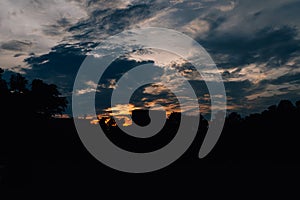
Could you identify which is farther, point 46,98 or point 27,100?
point 46,98

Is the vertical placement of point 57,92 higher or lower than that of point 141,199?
higher

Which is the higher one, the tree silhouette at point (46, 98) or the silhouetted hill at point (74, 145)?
the tree silhouette at point (46, 98)

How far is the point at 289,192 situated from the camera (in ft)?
56.3

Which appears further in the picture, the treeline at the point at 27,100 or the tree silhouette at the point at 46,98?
the tree silhouette at the point at 46,98

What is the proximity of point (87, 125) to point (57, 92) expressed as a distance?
635 inches

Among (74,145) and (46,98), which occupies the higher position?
(46,98)

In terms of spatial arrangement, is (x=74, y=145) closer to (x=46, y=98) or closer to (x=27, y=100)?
(x=27, y=100)

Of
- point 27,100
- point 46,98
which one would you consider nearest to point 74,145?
point 27,100

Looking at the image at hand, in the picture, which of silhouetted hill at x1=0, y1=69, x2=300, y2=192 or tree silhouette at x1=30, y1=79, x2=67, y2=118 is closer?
silhouetted hill at x1=0, y1=69, x2=300, y2=192

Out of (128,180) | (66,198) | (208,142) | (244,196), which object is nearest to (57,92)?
(208,142)

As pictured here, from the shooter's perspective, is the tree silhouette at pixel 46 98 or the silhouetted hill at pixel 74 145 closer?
the silhouetted hill at pixel 74 145

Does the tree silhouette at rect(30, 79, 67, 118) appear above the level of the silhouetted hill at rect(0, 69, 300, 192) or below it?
above

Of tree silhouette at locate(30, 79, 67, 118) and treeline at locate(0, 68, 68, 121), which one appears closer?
treeline at locate(0, 68, 68, 121)

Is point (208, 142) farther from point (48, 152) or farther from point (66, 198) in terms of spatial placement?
point (66, 198)
